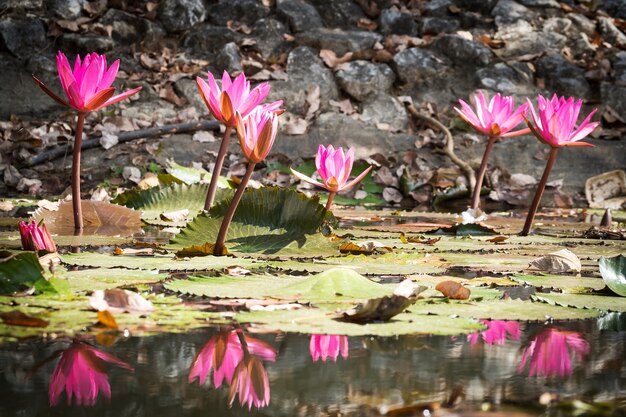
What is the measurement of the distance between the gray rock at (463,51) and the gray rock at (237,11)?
4.45 feet

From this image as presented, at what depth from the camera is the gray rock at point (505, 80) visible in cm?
559

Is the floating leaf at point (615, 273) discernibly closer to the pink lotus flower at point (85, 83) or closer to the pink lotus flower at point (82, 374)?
the pink lotus flower at point (82, 374)

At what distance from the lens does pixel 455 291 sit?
1.06m

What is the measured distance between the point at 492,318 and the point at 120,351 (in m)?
0.44

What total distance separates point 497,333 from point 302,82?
465cm

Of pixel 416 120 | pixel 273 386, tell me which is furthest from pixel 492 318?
pixel 416 120

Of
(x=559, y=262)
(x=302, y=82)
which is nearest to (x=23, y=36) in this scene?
(x=302, y=82)

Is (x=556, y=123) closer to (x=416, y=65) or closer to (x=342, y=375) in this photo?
(x=342, y=375)

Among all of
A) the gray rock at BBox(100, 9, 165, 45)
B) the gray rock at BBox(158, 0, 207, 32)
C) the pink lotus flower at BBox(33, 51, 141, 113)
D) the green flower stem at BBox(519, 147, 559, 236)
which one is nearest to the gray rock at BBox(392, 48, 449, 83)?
the gray rock at BBox(158, 0, 207, 32)

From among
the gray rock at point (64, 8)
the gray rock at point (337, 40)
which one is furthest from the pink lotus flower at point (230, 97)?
the gray rock at point (64, 8)

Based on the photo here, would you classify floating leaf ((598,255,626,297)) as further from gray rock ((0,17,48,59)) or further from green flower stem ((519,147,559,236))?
gray rock ((0,17,48,59))

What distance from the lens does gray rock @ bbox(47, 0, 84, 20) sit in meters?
5.59

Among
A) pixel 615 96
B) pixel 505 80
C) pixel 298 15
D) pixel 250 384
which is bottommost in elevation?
pixel 250 384

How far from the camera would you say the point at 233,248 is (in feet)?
5.28
